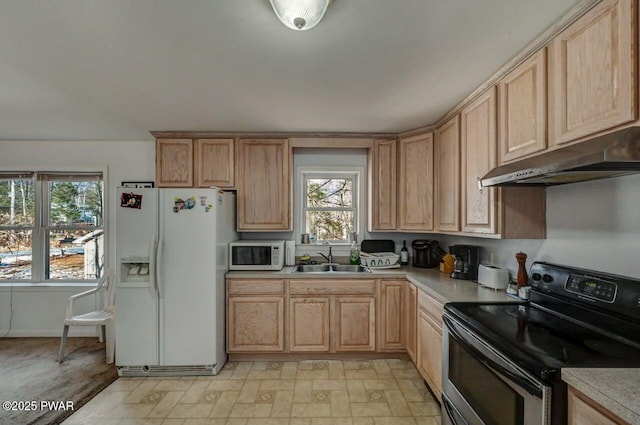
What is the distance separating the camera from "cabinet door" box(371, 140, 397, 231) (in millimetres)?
3025

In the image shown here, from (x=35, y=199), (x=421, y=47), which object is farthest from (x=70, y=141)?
(x=421, y=47)

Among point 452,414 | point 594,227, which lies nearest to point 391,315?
point 452,414

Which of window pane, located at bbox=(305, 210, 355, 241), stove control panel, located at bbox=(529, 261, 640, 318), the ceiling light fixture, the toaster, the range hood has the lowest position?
the toaster

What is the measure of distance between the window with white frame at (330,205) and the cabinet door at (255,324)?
3.32 ft

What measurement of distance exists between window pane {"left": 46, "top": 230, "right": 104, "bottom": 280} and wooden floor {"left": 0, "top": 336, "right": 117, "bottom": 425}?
2.44 feet

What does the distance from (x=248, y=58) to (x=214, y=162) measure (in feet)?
5.12

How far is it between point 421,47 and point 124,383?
3326 millimetres

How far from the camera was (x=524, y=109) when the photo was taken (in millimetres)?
1603

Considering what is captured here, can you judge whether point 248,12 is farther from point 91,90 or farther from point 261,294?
point 261,294

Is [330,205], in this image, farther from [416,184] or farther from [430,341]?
[430,341]

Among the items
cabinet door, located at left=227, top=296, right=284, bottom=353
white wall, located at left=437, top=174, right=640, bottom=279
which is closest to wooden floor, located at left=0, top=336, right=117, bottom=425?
cabinet door, located at left=227, top=296, right=284, bottom=353

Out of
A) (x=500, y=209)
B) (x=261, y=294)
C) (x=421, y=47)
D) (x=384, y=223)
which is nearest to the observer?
(x=421, y=47)

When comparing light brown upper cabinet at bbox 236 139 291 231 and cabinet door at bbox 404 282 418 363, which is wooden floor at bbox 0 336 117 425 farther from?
cabinet door at bbox 404 282 418 363

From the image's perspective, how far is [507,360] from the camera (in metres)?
1.14
